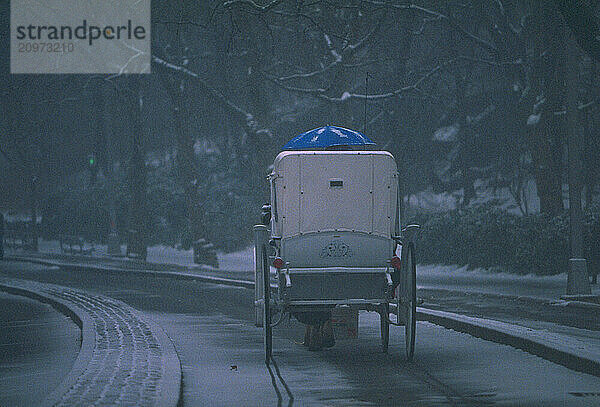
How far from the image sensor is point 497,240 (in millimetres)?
34375

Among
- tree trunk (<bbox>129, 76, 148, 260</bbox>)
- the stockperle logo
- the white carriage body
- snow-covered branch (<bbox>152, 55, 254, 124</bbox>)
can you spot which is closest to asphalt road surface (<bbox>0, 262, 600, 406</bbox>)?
the white carriage body

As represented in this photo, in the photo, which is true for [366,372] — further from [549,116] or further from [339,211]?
[549,116]

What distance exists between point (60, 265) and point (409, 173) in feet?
49.7

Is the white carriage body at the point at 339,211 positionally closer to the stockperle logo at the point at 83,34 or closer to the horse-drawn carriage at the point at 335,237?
the horse-drawn carriage at the point at 335,237

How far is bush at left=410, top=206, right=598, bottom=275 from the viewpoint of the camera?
31672 millimetres

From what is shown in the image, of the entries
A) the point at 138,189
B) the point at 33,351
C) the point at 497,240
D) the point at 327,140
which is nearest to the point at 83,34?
the point at 138,189

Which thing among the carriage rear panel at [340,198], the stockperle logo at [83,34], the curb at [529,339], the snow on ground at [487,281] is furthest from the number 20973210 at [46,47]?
the carriage rear panel at [340,198]

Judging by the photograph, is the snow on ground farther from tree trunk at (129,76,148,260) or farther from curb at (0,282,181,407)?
curb at (0,282,181,407)

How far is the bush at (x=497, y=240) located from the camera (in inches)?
1247

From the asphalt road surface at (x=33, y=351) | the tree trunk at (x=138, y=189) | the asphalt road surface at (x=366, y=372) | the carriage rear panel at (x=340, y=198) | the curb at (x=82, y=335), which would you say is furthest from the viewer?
the tree trunk at (x=138, y=189)

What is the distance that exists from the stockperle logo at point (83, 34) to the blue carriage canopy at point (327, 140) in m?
26.2

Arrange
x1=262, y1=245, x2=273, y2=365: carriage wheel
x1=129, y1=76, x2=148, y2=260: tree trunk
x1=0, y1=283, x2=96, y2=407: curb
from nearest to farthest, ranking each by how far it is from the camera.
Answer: x1=0, y1=283, x2=96, y2=407: curb < x1=262, y1=245, x2=273, y2=365: carriage wheel < x1=129, y1=76, x2=148, y2=260: tree trunk

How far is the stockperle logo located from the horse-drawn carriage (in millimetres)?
27441

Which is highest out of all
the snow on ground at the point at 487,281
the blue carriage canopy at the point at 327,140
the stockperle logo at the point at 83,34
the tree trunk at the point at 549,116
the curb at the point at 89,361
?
the stockperle logo at the point at 83,34
